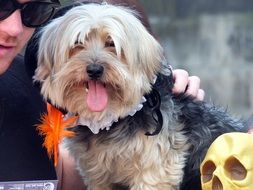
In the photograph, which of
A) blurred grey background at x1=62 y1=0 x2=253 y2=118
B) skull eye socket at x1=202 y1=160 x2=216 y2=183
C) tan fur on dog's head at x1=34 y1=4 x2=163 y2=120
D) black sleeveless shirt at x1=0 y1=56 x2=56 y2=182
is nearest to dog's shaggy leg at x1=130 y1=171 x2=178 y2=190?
tan fur on dog's head at x1=34 y1=4 x2=163 y2=120

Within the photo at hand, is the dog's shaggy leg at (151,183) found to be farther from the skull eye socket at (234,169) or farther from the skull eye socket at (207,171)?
the skull eye socket at (234,169)

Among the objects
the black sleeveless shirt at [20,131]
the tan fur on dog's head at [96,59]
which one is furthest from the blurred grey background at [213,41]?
the tan fur on dog's head at [96,59]

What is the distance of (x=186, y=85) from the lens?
11.8 ft

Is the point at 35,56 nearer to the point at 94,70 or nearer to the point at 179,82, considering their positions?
the point at 94,70

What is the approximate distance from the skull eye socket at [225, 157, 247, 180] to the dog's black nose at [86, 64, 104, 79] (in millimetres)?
683

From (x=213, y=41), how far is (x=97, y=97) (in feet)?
27.2

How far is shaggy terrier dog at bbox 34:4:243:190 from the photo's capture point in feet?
10.5

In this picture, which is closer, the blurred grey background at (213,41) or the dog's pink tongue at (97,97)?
the dog's pink tongue at (97,97)

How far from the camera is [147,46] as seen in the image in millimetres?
3322

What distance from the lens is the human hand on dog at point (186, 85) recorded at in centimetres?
354

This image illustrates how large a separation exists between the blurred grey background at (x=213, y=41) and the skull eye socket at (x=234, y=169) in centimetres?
823

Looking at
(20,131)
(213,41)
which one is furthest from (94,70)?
(213,41)

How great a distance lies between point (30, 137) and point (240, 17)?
806 centimetres

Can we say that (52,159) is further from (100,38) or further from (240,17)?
(240,17)
